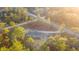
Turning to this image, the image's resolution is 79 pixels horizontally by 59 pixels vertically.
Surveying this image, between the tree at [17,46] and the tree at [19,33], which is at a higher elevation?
the tree at [19,33]

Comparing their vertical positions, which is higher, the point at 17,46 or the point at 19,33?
the point at 19,33

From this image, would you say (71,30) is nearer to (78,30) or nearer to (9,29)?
(78,30)

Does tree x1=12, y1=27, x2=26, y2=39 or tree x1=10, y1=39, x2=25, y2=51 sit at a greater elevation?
tree x1=12, y1=27, x2=26, y2=39

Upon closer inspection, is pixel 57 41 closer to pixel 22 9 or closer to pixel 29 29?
pixel 29 29

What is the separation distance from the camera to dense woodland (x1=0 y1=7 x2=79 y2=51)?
4.57 feet

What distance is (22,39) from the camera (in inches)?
55.6

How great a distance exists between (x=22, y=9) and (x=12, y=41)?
Answer: 1.12ft

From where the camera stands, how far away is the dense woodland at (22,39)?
1.39 metres
